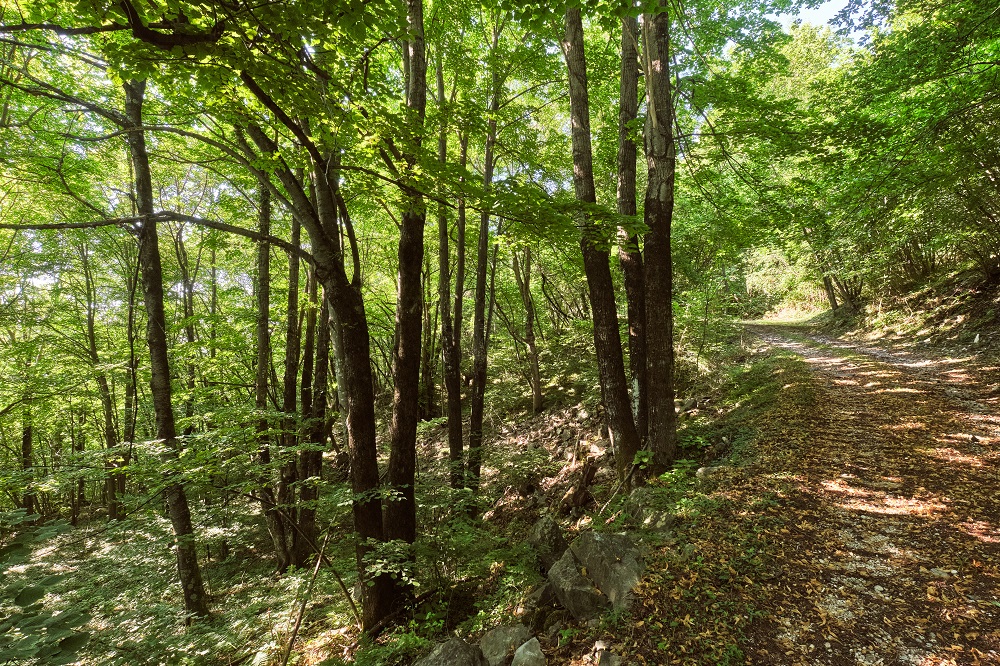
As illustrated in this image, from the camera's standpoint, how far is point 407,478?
5.68 meters

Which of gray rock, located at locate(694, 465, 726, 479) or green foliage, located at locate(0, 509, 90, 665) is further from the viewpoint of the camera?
gray rock, located at locate(694, 465, 726, 479)

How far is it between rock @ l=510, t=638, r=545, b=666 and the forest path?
1.77m

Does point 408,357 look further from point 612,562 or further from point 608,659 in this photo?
point 608,659

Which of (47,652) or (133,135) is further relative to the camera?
(133,135)

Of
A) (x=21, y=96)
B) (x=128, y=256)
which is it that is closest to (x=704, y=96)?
(x=21, y=96)

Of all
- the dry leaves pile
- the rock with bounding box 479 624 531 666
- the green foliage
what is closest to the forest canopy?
the green foliage

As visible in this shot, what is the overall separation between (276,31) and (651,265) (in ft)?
17.9

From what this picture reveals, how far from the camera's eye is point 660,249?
6.31 metres

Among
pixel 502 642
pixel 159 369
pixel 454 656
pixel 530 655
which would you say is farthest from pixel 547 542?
pixel 159 369

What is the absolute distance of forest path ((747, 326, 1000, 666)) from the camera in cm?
306

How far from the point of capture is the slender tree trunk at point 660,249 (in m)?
6.11

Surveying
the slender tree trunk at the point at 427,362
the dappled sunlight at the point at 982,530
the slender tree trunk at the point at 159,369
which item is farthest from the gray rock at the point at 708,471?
the slender tree trunk at the point at 427,362

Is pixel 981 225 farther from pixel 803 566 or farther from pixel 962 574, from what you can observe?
pixel 803 566

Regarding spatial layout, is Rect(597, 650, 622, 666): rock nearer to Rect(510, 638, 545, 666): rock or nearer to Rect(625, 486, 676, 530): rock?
Rect(510, 638, 545, 666): rock
